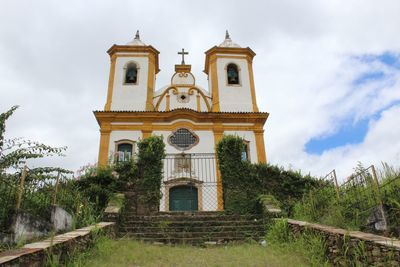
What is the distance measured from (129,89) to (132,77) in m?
1.02

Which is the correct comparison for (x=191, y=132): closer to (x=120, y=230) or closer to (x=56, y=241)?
(x=120, y=230)

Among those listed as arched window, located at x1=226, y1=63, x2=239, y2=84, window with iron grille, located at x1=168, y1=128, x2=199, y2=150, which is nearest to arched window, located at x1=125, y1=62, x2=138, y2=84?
window with iron grille, located at x1=168, y1=128, x2=199, y2=150

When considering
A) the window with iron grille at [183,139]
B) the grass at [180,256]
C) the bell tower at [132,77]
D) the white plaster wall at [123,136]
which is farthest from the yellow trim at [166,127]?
the grass at [180,256]

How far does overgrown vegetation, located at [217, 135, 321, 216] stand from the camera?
959cm

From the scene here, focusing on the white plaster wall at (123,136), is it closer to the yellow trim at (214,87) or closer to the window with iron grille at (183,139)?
the window with iron grille at (183,139)

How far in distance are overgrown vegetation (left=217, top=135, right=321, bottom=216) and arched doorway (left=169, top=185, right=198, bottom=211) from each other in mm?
4916

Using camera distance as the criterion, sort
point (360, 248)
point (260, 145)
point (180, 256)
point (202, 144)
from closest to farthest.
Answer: point (360, 248)
point (180, 256)
point (202, 144)
point (260, 145)

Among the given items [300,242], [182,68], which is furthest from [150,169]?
[182,68]

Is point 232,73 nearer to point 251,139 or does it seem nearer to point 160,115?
point 251,139

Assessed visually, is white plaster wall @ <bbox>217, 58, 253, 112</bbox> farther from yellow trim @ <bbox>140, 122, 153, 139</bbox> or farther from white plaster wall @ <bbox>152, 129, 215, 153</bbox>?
yellow trim @ <bbox>140, 122, 153, 139</bbox>

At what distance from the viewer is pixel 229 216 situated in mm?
8719

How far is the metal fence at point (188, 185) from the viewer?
47.4ft

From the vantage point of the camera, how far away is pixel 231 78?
19672 millimetres

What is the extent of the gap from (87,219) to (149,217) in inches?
66.6
